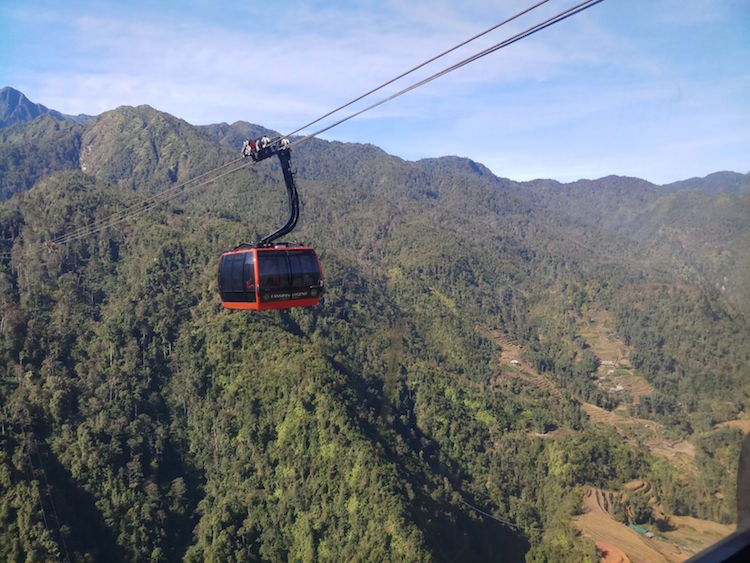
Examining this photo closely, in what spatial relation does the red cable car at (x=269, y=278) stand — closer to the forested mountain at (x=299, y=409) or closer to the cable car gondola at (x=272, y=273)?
the cable car gondola at (x=272, y=273)

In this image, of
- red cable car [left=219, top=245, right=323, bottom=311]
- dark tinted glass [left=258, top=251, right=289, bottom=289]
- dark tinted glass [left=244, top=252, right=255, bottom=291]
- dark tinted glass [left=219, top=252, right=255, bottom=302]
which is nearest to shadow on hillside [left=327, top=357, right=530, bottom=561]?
red cable car [left=219, top=245, right=323, bottom=311]

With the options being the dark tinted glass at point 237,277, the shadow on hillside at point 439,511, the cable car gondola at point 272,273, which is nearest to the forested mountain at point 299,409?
the shadow on hillside at point 439,511

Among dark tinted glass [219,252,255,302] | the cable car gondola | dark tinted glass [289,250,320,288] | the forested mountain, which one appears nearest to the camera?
the cable car gondola

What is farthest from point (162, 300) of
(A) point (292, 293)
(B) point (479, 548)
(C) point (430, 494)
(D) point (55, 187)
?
(A) point (292, 293)

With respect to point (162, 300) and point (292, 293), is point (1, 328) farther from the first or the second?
point (292, 293)

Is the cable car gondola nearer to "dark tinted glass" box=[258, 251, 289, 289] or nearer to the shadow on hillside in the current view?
"dark tinted glass" box=[258, 251, 289, 289]

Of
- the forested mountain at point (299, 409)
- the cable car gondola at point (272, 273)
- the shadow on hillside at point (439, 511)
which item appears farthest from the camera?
the forested mountain at point (299, 409)
